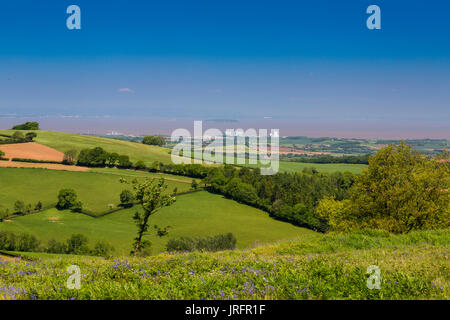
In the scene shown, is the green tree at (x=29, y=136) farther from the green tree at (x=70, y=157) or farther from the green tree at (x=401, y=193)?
the green tree at (x=401, y=193)

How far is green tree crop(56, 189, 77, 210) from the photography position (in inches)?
2940

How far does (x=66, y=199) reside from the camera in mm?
74938

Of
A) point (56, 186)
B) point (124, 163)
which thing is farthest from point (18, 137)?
point (56, 186)

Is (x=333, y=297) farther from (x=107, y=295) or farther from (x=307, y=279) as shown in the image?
(x=107, y=295)

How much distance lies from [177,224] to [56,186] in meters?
42.9

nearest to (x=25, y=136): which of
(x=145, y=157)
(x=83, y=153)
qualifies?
(x=83, y=153)

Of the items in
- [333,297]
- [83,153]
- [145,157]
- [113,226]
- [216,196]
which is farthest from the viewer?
[145,157]

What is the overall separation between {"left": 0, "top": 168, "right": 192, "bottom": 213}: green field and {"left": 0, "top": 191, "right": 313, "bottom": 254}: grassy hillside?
685cm

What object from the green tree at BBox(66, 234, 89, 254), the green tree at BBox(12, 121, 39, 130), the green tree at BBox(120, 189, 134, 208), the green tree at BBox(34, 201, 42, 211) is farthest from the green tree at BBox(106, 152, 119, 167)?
the green tree at BBox(12, 121, 39, 130)

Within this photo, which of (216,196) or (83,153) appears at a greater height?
(83,153)

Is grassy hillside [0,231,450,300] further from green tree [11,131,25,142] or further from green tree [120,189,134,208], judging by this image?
green tree [11,131,25,142]

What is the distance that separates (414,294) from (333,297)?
5.37ft

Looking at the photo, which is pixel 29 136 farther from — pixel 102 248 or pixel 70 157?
pixel 102 248

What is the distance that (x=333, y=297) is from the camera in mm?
5305
